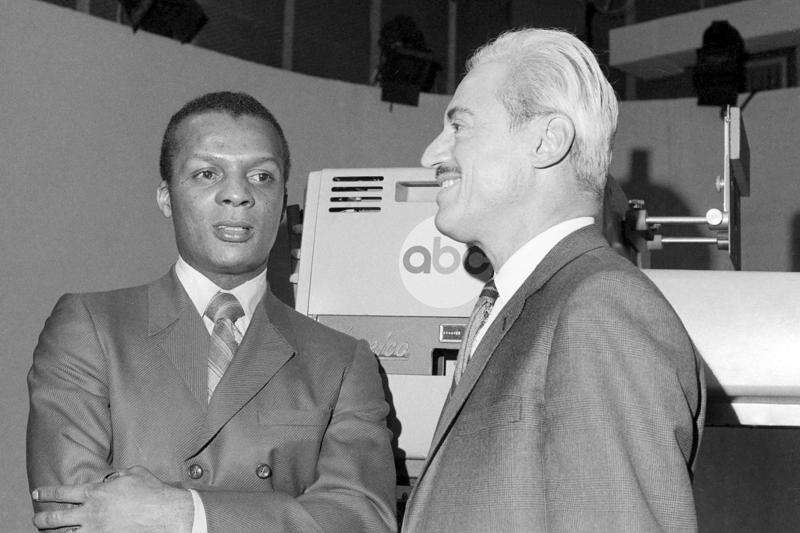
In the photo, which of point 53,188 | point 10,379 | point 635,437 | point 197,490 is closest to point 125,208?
point 53,188

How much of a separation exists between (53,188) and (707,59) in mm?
2386

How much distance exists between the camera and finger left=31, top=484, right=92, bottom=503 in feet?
4.10

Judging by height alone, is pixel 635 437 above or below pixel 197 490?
above

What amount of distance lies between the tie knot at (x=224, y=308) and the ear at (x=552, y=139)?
539 millimetres

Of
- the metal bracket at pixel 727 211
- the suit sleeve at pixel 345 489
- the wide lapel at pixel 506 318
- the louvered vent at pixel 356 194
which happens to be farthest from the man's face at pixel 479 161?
the metal bracket at pixel 727 211

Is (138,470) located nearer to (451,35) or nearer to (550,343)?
(550,343)

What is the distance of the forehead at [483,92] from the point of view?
1270 mm

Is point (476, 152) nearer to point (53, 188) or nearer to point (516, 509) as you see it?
point (516, 509)

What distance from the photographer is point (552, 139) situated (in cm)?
121

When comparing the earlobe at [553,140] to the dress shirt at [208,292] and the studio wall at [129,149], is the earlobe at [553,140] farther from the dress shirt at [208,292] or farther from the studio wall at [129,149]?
the studio wall at [129,149]

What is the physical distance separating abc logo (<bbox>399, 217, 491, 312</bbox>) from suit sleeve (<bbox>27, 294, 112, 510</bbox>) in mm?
624

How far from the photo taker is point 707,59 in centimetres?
372

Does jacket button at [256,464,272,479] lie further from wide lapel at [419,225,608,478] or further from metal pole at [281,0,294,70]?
metal pole at [281,0,294,70]

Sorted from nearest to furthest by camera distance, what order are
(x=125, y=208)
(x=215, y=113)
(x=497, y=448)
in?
(x=497, y=448) → (x=215, y=113) → (x=125, y=208)
